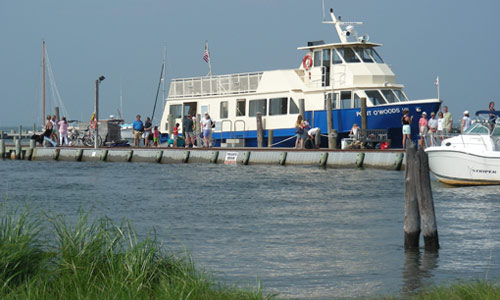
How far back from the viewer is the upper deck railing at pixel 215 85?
37938mm

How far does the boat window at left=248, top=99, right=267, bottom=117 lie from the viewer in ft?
121

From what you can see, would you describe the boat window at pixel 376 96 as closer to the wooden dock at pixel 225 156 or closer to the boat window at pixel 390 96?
the boat window at pixel 390 96

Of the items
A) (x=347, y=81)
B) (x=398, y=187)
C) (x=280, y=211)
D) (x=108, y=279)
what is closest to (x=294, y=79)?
(x=347, y=81)

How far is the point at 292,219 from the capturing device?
1789 cm

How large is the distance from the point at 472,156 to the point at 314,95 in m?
13.6

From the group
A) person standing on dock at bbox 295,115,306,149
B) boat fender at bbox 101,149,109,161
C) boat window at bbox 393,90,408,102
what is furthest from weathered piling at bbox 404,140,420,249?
boat fender at bbox 101,149,109,161

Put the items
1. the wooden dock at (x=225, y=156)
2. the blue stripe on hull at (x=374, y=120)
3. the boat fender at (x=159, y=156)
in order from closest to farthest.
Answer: the wooden dock at (x=225, y=156)
the blue stripe on hull at (x=374, y=120)
the boat fender at (x=159, y=156)

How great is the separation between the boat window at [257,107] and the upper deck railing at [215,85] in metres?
0.64

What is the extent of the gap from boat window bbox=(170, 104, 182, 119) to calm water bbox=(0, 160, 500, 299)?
31.0 feet

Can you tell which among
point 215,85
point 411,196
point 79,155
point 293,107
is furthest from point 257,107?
point 411,196

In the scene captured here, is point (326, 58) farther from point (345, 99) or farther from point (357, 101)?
point (357, 101)

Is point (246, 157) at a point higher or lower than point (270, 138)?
lower

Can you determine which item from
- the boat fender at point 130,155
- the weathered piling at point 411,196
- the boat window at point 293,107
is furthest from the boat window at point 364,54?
the weathered piling at point 411,196

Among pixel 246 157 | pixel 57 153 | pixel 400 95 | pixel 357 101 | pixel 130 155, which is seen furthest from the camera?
pixel 57 153
